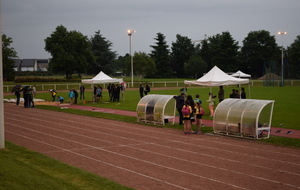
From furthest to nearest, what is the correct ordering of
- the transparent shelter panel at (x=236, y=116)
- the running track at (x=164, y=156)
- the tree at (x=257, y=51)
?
the tree at (x=257, y=51) < the transparent shelter panel at (x=236, y=116) < the running track at (x=164, y=156)

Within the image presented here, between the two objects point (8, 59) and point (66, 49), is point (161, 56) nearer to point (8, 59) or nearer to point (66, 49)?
point (66, 49)

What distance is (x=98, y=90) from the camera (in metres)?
38.4

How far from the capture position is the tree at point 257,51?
104812mm

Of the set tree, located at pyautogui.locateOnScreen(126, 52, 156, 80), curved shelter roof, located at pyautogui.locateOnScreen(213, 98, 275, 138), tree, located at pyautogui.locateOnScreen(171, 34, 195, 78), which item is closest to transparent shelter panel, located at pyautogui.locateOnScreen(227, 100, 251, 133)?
curved shelter roof, located at pyautogui.locateOnScreen(213, 98, 275, 138)

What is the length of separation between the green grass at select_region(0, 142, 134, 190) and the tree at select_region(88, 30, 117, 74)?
9179cm

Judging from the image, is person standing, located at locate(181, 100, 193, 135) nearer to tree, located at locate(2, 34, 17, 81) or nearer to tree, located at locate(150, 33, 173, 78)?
tree, located at locate(2, 34, 17, 81)

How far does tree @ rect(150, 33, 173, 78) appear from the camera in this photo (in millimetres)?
109000

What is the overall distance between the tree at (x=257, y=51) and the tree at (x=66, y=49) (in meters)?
44.2

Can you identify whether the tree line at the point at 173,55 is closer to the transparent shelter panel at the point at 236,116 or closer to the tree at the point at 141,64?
the tree at the point at 141,64

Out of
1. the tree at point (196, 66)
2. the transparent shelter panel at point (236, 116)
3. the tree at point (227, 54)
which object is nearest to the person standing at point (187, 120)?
the transparent shelter panel at point (236, 116)

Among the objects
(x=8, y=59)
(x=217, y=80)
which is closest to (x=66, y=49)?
(x=8, y=59)

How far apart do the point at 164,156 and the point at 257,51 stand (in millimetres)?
98192

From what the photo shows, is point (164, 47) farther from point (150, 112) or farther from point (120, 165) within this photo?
point (120, 165)

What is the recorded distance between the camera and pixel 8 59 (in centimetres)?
8025
